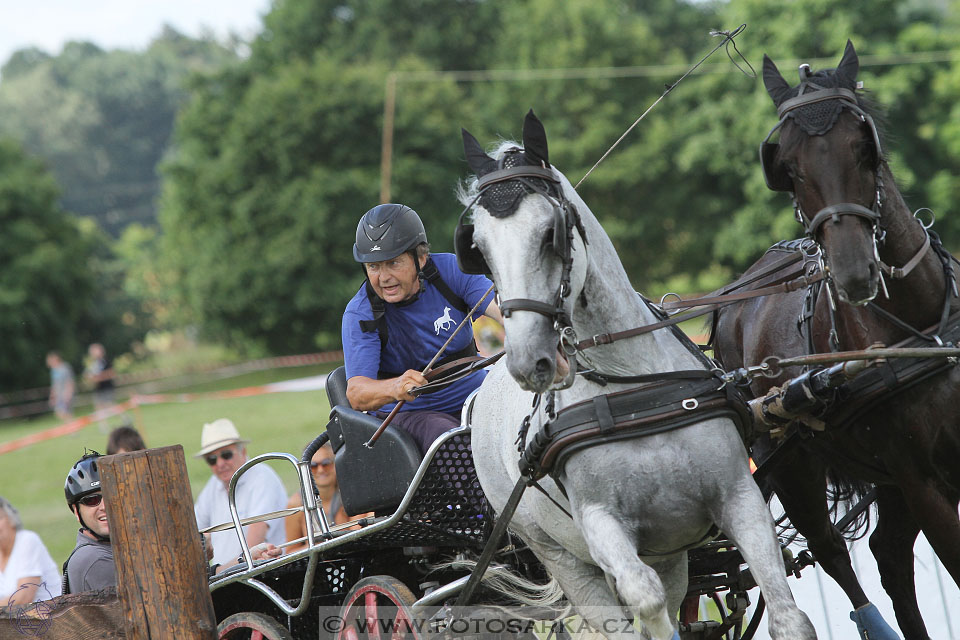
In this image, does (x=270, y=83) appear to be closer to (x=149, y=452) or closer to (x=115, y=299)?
(x=115, y=299)

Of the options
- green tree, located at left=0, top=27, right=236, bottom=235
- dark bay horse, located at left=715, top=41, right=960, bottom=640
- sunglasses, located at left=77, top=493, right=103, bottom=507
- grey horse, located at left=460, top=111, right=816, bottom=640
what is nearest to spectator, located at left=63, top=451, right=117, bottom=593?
sunglasses, located at left=77, top=493, right=103, bottom=507

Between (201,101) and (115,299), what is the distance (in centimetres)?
884

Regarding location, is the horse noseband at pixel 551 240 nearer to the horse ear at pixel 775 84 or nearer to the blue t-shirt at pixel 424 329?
the horse ear at pixel 775 84

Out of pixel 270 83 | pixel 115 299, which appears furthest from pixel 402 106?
pixel 115 299

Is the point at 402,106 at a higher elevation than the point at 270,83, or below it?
below

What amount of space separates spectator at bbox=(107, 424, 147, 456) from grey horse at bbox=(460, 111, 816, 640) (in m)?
3.11

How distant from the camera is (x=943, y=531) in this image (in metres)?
3.51

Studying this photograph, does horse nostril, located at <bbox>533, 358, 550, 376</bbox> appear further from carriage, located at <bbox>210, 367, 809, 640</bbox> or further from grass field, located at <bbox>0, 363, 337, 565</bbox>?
grass field, located at <bbox>0, 363, 337, 565</bbox>

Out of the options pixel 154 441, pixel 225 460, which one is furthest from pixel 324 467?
pixel 154 441

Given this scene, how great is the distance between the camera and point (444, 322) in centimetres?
453

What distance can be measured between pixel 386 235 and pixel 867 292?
1955 millimetres

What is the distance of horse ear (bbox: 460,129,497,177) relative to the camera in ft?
10.3

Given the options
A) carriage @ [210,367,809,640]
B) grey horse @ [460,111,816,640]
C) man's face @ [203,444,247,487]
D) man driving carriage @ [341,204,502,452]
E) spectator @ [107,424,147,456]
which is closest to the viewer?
grey horse @ [460,111,816,640]

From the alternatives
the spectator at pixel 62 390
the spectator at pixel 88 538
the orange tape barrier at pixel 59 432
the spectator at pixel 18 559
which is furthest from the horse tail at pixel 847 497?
the spectator at pixel 62 390
